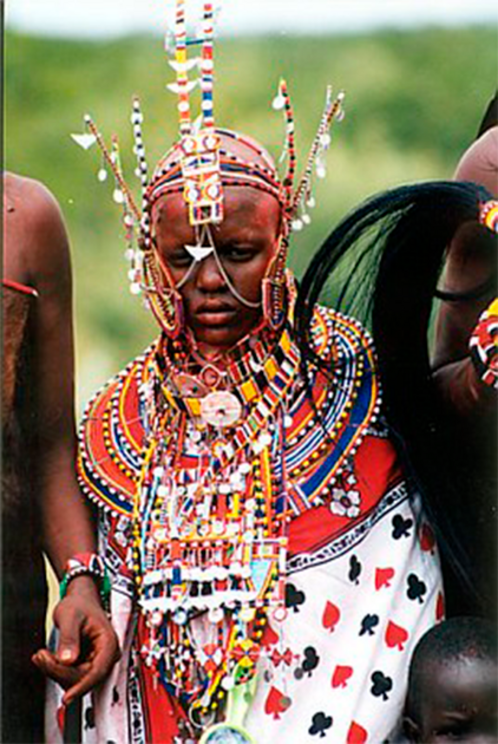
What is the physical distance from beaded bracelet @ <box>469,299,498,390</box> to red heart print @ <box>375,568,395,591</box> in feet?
1.36

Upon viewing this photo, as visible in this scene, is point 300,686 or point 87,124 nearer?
point 300,686

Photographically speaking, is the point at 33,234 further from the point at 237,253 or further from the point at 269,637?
the point at 269,637

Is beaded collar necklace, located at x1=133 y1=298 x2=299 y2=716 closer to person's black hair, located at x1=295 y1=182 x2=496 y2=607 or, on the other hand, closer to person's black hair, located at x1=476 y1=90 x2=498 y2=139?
person's black hair, located at x1=295 y1=182 x2=496 y2=607

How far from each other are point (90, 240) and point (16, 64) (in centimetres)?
39

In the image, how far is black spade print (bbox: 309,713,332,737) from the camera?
313cm

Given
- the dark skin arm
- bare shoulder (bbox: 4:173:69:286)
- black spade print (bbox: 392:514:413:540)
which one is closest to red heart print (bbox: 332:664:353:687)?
black spade print (bbox: 392:514:413:540)

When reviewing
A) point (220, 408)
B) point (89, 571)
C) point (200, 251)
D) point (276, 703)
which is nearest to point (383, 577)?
point (276, 703)

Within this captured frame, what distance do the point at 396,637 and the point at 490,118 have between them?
3.36 ft

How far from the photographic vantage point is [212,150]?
3100 millimetres

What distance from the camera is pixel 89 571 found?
10.7 ft

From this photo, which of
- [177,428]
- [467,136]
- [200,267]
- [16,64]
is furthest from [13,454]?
[467,136]

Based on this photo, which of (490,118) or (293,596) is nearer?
(293,596)

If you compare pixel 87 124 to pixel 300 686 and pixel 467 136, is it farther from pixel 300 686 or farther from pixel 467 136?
pixel 300 686

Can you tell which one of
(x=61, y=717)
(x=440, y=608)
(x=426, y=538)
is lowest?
(x=61, y=717)
